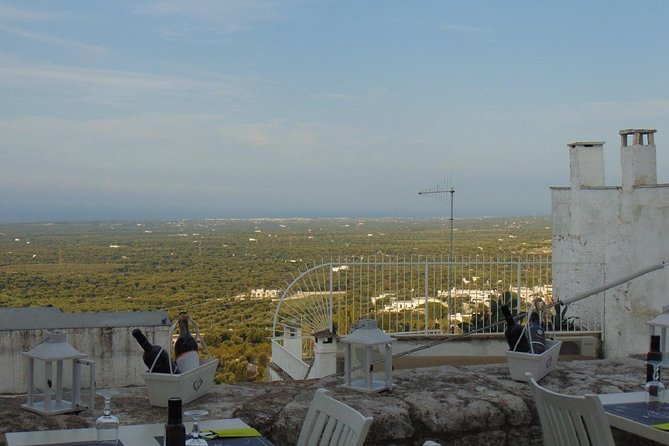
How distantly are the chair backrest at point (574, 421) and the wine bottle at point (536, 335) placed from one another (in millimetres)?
1397

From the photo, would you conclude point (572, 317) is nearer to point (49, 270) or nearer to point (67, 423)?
point (67, 423)

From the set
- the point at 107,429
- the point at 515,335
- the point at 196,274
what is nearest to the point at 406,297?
the point at 515,335

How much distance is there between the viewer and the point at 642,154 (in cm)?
1166

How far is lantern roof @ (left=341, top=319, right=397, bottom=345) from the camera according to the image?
4.35 metres

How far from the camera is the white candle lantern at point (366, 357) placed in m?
4.39

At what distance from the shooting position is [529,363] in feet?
15.7

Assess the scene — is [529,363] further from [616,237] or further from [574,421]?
[616,237]

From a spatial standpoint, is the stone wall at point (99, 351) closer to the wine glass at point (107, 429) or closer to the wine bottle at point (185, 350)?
the wine bottle at point (185, 350)

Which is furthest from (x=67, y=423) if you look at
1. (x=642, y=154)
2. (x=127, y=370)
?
(x=642, y=154)

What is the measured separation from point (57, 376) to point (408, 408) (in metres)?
1.81

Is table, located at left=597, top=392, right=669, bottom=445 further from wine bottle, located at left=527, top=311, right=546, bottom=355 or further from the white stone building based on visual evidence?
the white stone building

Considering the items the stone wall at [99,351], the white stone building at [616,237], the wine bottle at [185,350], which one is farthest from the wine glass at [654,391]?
the white stone building at [616,237]

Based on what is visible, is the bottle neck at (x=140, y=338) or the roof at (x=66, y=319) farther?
the roof at (x=66, y=319)

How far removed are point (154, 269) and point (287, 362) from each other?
65.0ft
